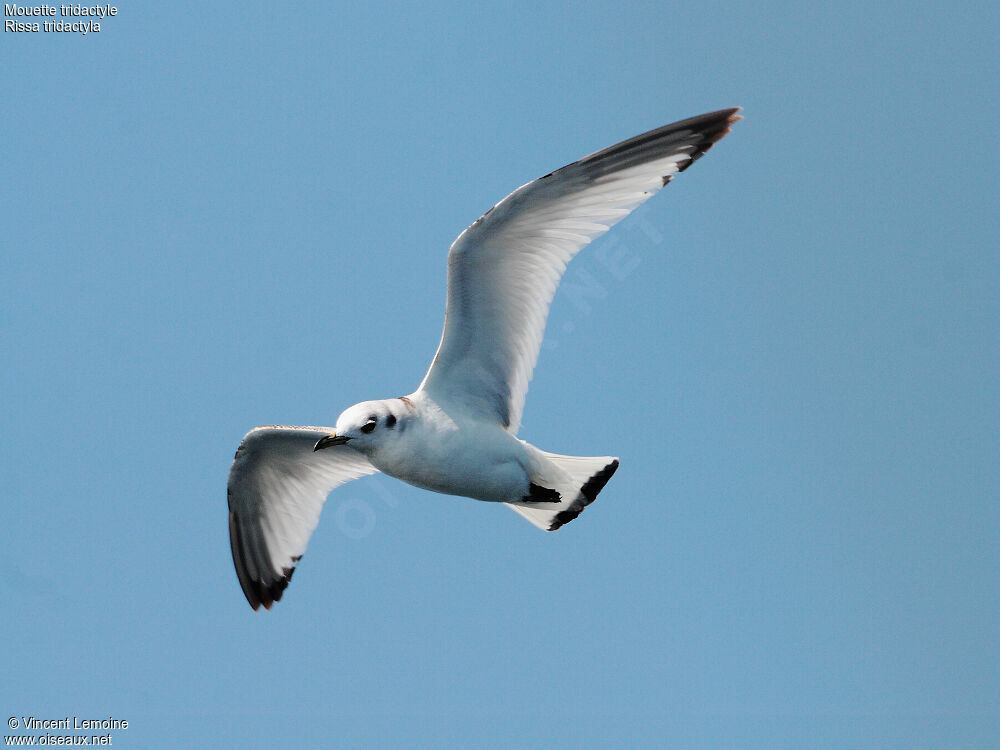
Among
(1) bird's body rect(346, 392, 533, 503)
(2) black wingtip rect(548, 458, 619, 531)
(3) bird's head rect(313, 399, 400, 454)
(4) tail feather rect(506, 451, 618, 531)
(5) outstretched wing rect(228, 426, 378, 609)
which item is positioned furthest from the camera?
(5) outstretched wing rect(228, 426, 378, 609)

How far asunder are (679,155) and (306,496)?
357cm

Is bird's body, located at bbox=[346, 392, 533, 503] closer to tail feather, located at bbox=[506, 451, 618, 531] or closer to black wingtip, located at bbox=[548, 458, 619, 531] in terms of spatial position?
tail feather, located at bbox=[506, 451, 618, 531]

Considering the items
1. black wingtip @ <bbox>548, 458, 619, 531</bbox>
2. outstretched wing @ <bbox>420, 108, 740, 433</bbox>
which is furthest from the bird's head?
black wingtip @ <bbox>548, 458, 619, 531</bbox>

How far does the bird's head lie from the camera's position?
20.6ft

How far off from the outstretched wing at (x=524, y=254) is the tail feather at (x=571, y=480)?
0.32 meters

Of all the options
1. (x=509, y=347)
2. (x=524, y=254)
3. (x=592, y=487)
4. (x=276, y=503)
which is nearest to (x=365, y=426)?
(x=509, y=347)

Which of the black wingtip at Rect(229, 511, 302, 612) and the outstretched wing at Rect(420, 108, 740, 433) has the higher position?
the outstretched wing at Rect(420, 108, 740, 433)

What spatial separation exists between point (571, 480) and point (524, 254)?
1.32 m

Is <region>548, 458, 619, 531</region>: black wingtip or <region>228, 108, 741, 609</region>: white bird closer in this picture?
<region>228, 108, 741, 609</region>: white bird

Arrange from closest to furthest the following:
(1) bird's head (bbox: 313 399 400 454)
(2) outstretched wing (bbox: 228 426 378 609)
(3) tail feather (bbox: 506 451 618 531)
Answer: (1) bird's head (bbox: 313 399 400 454), (3) tail feather (bbox: 506 451 618 531), (2) outstretched wing (bbox: 228 426 378 609)

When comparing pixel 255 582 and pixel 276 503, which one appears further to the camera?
pixel 255 582

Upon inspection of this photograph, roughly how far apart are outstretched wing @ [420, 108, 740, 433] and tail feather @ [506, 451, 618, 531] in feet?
1.04

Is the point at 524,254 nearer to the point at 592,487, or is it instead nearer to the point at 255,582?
the point at 592,487

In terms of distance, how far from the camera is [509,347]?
677 cm
